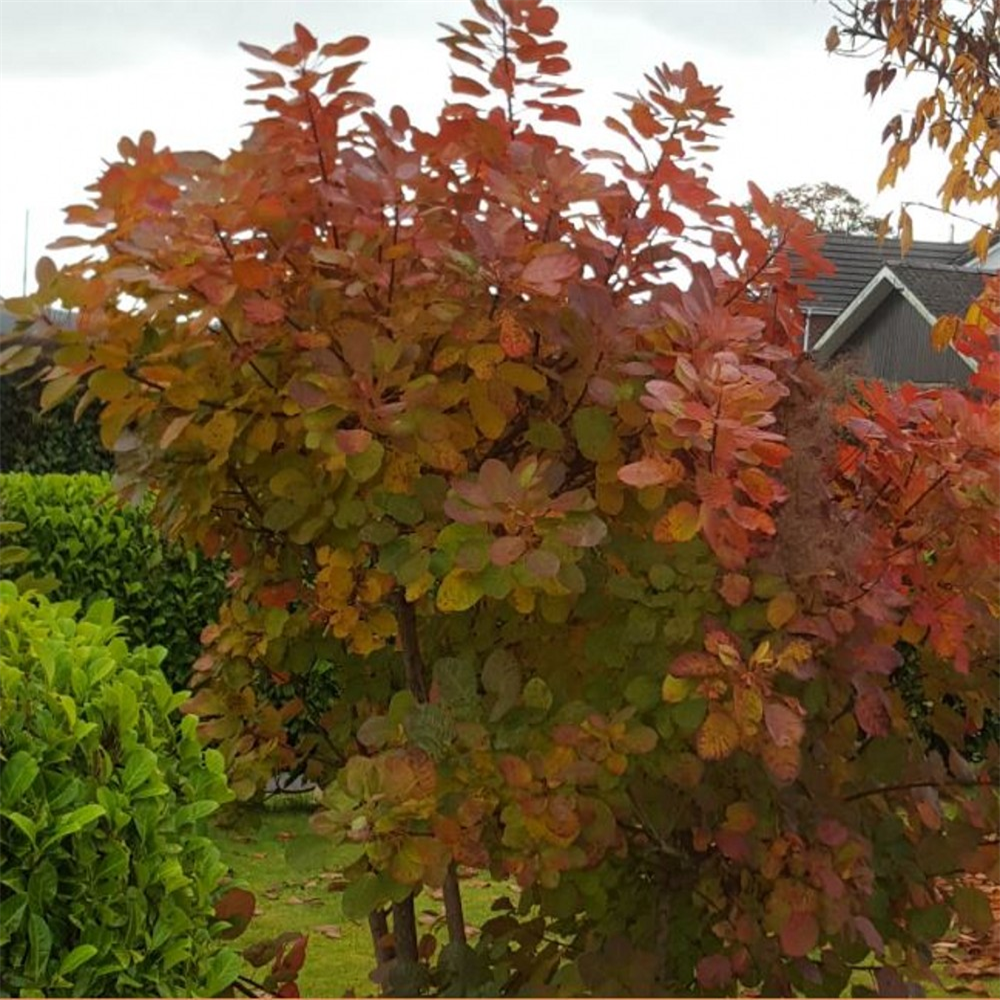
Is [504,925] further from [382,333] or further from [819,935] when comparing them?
[382,333]

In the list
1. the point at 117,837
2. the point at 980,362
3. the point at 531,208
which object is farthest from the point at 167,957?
the point at 980,362

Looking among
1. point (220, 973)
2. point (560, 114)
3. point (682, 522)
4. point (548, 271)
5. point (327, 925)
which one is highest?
point (560, 114)

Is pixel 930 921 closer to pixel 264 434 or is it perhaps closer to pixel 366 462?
pixel 366 462

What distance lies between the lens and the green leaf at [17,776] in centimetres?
248

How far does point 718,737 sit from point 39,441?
511 inches

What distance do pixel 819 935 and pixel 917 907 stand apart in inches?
11.1

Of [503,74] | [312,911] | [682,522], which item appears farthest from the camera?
[312,911]

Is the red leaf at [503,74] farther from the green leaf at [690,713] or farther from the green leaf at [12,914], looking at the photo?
the green leaf at [12,914]

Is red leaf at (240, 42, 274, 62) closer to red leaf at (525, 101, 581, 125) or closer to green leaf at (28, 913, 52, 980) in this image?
red leaf at (525, 101, 581, 125)

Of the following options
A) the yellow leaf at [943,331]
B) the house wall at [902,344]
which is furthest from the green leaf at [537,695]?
the house wall at [902,344]

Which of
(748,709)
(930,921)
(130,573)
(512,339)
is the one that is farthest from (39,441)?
(748,709)

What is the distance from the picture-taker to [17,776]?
8.18 feet

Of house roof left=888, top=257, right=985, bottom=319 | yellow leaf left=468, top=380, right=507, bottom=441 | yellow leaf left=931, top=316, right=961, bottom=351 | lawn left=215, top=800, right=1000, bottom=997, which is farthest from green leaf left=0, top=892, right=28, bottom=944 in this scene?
house roof left=888, top=257, right=985, bottom=319

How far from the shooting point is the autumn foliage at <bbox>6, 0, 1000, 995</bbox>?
7.13 ft
